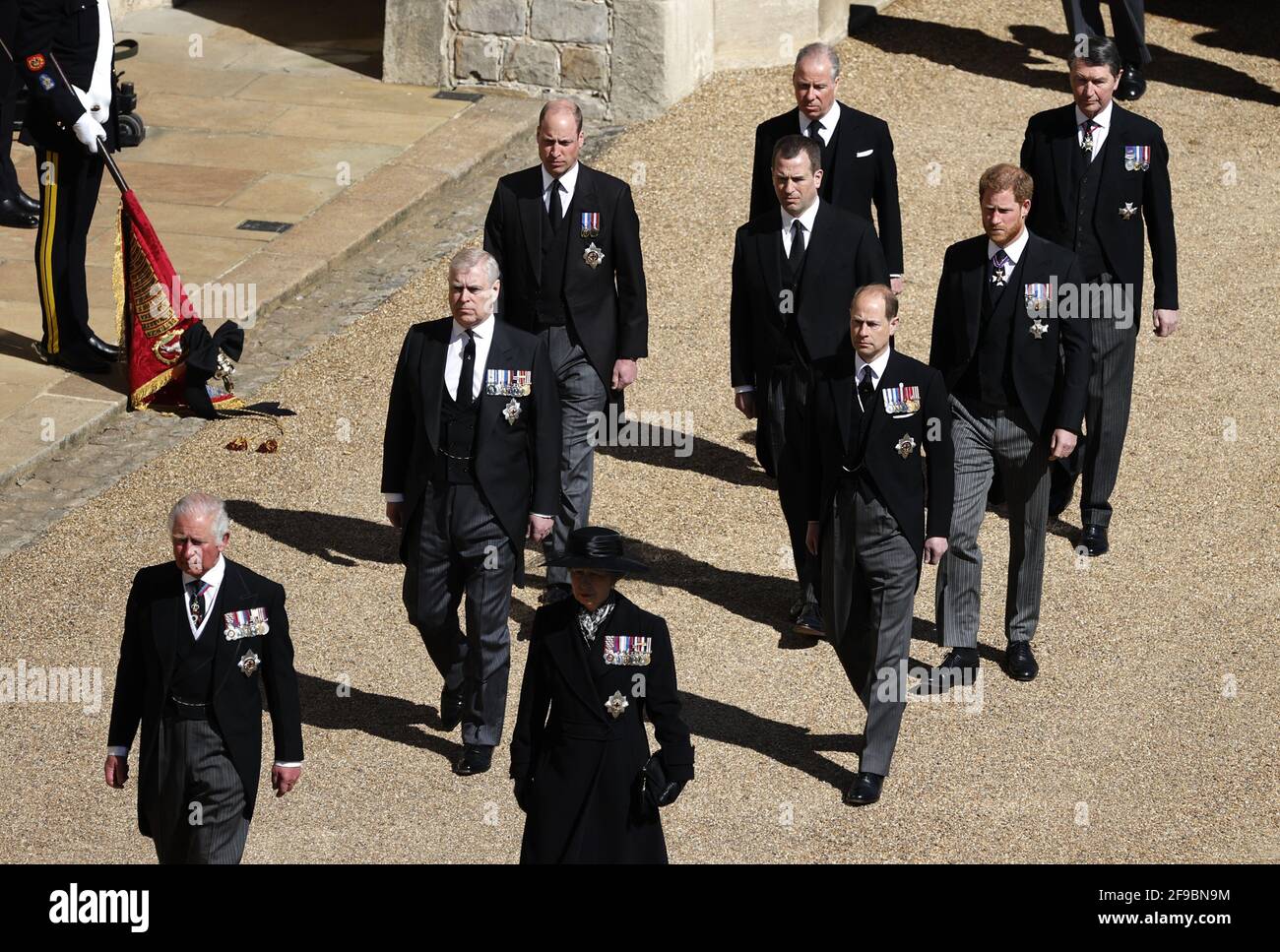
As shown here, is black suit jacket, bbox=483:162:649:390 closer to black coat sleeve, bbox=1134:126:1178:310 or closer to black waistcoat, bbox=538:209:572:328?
black waistcoat, bbox=538:209:572:328

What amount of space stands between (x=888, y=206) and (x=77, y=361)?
15.5 feet

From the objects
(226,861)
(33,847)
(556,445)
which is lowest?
(33,847)

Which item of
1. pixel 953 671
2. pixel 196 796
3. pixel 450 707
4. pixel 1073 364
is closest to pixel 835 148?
pixel 1073 364

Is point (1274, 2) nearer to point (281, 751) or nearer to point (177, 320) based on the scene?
point (177, 320)

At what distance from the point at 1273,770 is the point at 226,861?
4.01 m

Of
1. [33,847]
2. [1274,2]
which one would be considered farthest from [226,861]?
[1274,2]

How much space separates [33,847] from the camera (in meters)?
7.54

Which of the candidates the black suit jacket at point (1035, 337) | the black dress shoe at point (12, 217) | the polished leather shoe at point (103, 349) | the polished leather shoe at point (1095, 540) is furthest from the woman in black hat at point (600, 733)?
the black dress shoe at point (12, 217)

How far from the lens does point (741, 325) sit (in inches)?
359

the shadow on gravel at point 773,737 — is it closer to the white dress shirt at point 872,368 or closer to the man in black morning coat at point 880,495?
the man in black morning coat at point 880,495

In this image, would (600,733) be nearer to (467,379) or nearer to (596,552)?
(596,552)

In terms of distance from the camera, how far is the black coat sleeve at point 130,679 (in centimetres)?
662

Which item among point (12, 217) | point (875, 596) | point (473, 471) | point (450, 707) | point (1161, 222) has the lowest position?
point (450, 707)

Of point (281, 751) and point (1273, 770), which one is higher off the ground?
point (281, 751)
